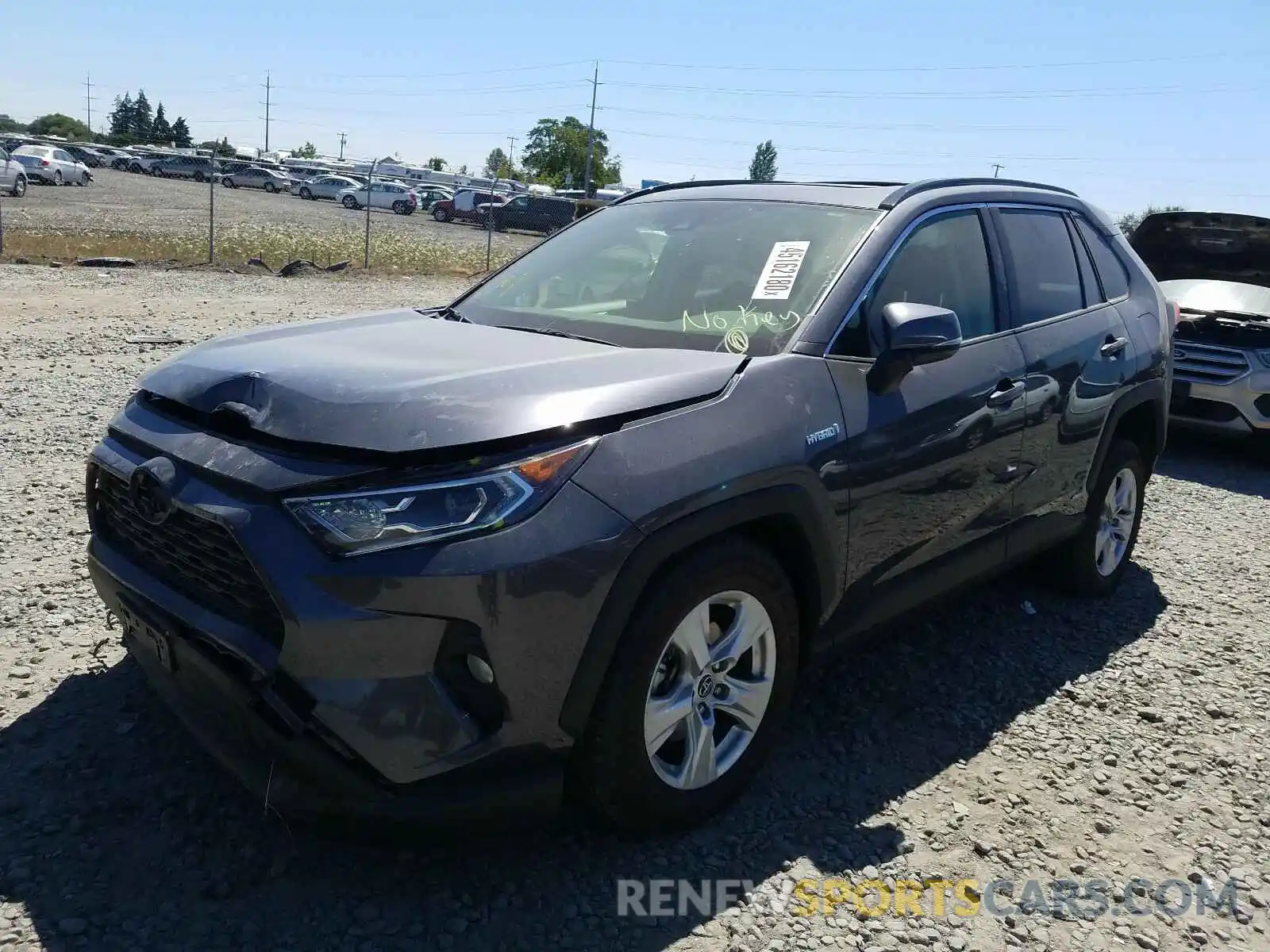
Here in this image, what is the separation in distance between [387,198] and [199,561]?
4629 cm

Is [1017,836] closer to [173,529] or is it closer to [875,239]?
[875,239]

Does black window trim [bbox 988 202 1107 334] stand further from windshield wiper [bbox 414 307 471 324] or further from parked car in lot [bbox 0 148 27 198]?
parked car in lot [bbox 0 148 27 198]

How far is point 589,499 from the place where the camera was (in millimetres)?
2355

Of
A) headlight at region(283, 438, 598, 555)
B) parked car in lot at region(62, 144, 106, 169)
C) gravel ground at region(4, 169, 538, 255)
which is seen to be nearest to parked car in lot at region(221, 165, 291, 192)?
gravel ground at region(4, 169, 538, 255)

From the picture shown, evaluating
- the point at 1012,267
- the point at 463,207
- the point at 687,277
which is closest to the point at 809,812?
the point at 687,277

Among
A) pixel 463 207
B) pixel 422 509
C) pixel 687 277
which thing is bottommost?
pixel 422 509

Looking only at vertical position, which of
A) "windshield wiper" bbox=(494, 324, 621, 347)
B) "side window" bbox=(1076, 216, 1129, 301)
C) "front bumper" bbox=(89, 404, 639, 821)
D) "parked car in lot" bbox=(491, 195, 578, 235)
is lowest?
"front bumper" bbox=(89, 404, 639, 821)

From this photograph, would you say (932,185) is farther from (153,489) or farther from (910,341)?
(153,489)

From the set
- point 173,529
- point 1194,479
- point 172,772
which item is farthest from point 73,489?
point 1194,479

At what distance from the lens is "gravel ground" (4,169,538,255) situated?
23406mm

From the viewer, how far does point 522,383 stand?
2.58 meters

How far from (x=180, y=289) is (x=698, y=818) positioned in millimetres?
12858

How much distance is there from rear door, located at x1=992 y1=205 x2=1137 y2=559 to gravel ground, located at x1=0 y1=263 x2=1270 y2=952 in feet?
2.27

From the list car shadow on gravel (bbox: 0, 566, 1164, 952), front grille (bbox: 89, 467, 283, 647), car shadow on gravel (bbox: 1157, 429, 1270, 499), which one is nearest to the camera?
front grille (bbox: 89, 467, 283, 647)
